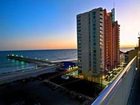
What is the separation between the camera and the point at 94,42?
26.2m

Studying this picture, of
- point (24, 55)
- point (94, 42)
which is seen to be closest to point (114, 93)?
point (94, 42)

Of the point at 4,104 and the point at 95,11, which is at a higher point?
the point at 95,11

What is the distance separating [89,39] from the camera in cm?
2659

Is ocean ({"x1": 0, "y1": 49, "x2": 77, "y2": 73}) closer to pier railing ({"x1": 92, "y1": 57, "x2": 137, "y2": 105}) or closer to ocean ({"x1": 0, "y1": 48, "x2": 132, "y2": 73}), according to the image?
ocean ({"x1": 0, "y1": 48, "x2": 132, "y2": 73})

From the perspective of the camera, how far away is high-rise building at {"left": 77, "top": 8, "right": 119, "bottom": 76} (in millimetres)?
25375

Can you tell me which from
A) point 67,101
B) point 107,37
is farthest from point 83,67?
point 67,101

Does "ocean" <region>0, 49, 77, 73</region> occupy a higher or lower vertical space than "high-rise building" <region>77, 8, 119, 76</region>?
lower

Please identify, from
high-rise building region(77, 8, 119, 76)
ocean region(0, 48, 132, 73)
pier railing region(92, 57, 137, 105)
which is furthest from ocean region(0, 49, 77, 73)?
pier railing region(92, 57, 137, 105)

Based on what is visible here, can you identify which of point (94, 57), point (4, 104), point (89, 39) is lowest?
point (4, 104)

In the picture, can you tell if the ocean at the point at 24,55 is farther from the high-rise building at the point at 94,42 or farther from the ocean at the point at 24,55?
the high-rise building at the point at 94,42

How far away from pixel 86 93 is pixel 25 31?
34.8 meters

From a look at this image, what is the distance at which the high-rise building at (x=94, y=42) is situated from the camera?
25.4 m

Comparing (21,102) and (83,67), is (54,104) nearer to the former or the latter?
(21,102)

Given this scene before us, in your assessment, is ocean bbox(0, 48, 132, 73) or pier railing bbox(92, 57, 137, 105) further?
ocean bbox(0, 48, 132, 73)
